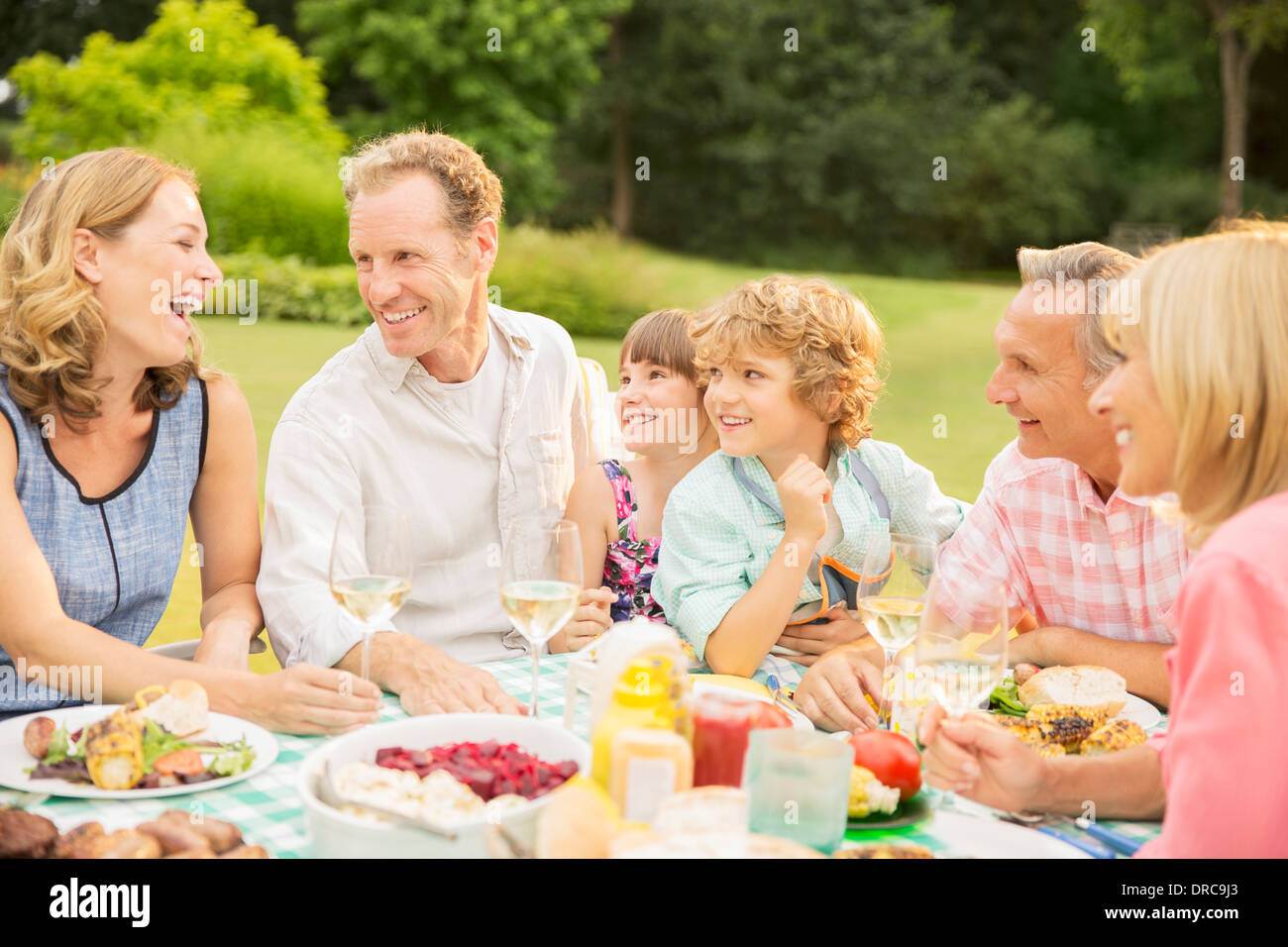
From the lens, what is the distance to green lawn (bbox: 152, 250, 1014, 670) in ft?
38.2

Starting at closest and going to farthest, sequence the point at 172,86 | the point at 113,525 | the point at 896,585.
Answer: the point at 896,585
the point at 113,525
the point at 172,86

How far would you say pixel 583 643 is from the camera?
241 cm

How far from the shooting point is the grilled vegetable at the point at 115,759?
64.4 inches

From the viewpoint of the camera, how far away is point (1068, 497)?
2.59 meters

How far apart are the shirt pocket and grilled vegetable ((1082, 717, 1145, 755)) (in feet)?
5.56

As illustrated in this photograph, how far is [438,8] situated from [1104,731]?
1300 inches

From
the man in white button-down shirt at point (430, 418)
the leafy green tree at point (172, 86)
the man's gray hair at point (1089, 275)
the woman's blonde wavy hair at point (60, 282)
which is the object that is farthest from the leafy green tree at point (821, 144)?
the woman's blonde wavy hair at point (60, 282)

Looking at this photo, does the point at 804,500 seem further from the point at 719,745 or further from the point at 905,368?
the point at 905,368

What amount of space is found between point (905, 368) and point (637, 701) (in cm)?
1760

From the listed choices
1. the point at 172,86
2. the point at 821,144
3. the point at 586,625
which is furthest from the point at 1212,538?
the point at 821,144

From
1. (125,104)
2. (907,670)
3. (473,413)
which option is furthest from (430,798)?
(125,104)

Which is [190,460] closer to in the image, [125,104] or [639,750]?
[639,750]

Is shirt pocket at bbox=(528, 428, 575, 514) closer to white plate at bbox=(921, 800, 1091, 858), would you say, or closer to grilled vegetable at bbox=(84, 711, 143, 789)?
grilled vegetable at bbox=(84, 711, 143, 789)

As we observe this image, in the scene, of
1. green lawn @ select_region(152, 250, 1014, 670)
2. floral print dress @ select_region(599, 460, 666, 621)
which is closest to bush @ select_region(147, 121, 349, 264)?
green lawn @ select_region(152, 250, 1014, 670)
